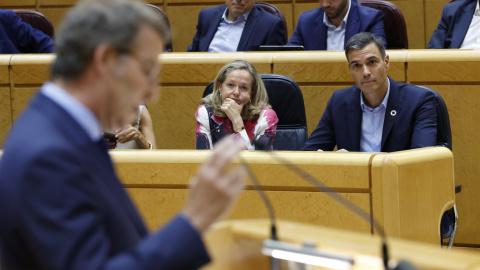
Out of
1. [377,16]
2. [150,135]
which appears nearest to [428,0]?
[377,16]

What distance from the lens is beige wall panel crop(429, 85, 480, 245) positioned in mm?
2359

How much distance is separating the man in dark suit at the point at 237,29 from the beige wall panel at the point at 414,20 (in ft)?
3.46

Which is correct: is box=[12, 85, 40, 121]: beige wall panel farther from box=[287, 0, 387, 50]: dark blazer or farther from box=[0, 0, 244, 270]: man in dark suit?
box=[0, 0, 244, 270]: man in dark suit

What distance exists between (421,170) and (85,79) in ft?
3.72

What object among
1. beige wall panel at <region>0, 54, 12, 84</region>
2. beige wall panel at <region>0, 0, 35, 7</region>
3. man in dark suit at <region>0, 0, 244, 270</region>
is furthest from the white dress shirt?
beige wall panel at <region>0, 0, 35, 7</region>

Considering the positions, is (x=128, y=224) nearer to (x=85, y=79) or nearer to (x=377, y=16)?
(x=85, y=79)

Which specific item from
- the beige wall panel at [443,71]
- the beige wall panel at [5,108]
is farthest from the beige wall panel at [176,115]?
the beige wall panel at [443,71]

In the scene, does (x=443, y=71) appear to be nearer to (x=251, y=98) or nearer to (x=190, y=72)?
Result: (x=251, y=98)

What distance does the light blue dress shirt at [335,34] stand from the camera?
3019mm

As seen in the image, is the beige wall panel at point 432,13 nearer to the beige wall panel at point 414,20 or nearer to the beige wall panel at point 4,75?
the beige wall panel at point 414,20

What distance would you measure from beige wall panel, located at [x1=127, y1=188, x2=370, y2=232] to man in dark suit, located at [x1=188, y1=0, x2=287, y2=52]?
147 cm

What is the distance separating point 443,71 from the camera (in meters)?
2.48

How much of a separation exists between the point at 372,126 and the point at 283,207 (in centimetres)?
72

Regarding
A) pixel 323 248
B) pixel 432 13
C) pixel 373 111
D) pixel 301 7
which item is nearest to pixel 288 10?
pixel 301 7
